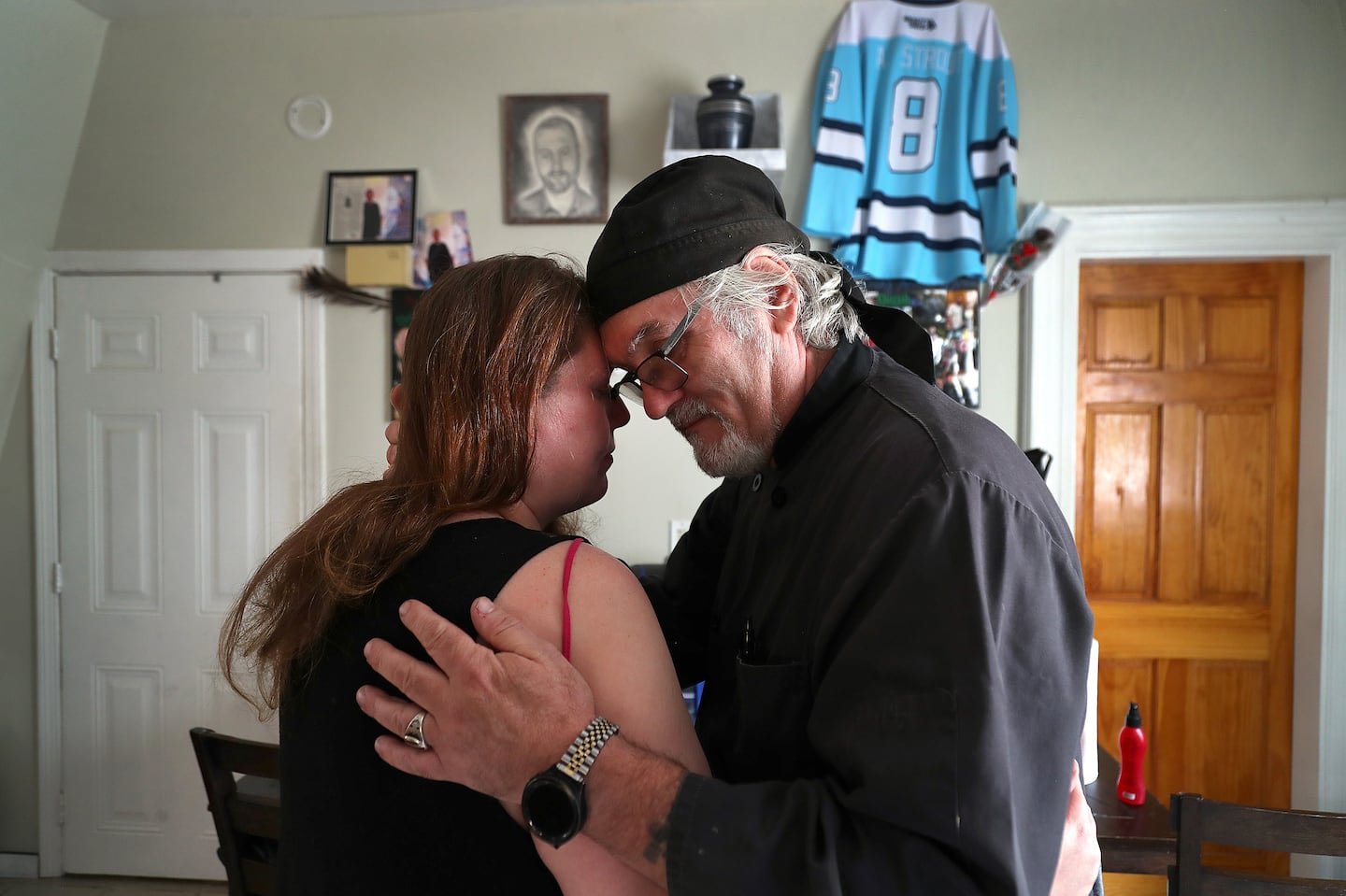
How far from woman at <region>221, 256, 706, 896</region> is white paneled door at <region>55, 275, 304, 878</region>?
8.82ft

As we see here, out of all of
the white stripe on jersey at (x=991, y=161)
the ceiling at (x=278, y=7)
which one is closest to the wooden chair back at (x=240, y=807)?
the ceiling at (x=278, y=7)

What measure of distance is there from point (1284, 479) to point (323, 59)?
3.94 meters

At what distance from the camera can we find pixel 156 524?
357 centimetres

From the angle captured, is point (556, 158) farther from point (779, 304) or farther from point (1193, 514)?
point (1193, 514)

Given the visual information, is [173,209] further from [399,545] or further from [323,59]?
[399,545]

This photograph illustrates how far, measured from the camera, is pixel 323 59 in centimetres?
340

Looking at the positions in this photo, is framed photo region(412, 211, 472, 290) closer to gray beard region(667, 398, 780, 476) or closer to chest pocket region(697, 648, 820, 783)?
gray beard region(667, 398, 780, 476)

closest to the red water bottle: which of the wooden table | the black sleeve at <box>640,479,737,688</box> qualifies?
the wooden table

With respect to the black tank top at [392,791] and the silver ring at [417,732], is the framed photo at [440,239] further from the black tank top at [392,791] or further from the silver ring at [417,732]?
the silver ring at [417,732]

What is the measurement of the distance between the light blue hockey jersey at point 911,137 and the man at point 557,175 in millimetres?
847

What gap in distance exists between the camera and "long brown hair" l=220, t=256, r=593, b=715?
3.16 ft

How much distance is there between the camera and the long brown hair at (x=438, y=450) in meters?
0.96

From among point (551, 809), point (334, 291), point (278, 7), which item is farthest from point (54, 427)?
point (551, 809)

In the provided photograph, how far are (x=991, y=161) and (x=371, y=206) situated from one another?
7.43 ft
